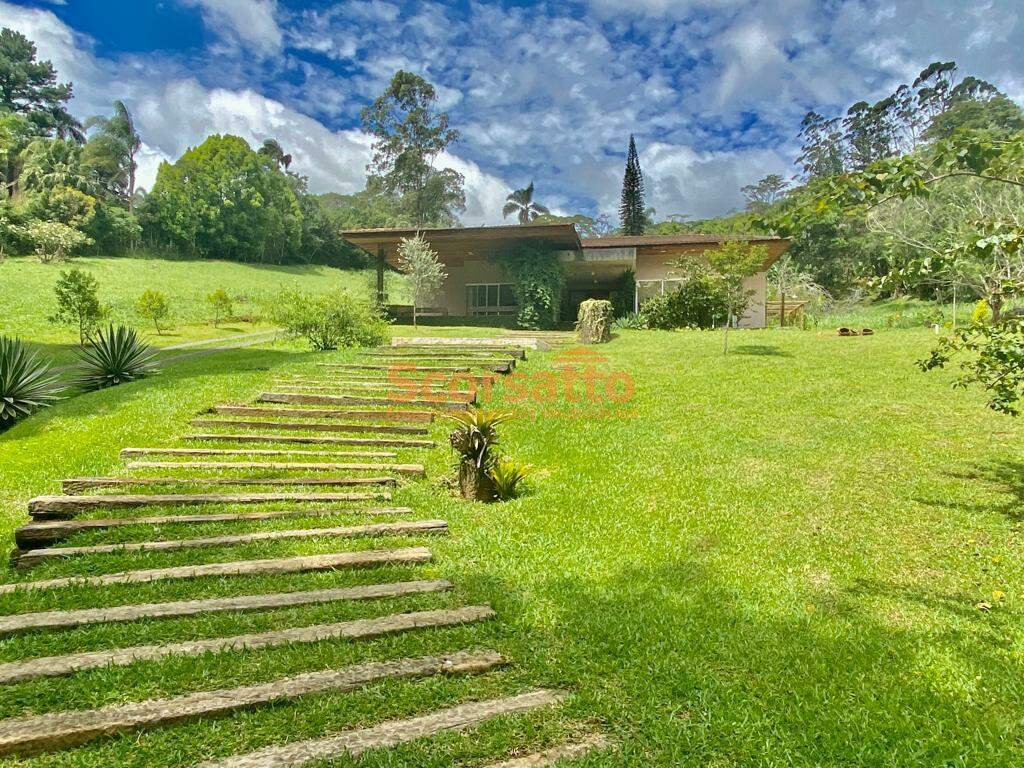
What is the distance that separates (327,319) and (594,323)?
857 centimetres

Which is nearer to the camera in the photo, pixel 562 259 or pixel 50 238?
pixel 562 259

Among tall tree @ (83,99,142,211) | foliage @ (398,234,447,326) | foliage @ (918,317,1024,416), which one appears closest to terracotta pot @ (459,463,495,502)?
foliage @ (918,317,1024,416)

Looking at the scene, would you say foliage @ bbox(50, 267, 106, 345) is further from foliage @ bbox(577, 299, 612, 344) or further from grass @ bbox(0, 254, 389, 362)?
foliage @ bbox(577, 299, 612, 344)

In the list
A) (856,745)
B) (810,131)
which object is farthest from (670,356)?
(810,131)

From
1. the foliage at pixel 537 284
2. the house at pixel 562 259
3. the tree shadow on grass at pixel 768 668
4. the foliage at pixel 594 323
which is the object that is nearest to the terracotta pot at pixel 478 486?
the tree shadow on grass at pixel 768 668

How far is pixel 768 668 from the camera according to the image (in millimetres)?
2814

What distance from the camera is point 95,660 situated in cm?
265

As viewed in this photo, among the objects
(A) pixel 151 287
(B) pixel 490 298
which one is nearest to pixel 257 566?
(B) pixel 490 298

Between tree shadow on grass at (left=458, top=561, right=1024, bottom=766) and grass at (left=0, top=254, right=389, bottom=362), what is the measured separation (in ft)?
49.3

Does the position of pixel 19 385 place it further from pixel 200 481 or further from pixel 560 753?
pixel 560 753

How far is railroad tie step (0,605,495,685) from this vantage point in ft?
8.42

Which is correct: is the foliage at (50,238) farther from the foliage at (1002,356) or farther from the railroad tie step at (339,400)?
the foliage at (1002,356)

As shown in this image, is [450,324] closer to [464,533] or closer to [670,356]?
[670,356]

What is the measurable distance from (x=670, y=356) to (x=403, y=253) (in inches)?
569
